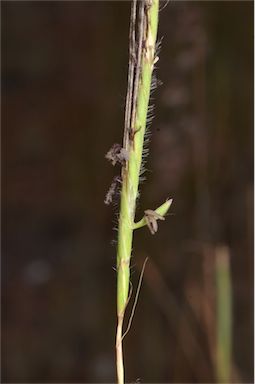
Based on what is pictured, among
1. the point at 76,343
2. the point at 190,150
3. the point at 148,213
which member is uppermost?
the point at 190,150

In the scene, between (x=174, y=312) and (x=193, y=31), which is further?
(x=174, y=312)

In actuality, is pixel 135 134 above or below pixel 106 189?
below

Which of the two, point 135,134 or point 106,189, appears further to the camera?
point 106,189

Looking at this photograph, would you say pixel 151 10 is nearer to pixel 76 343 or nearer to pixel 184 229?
pixel 184 229

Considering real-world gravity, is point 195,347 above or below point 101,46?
below

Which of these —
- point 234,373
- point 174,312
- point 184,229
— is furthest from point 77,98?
point 234,373

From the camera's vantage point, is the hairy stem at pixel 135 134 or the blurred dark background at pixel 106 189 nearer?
the hairy stem at pixel 135 134

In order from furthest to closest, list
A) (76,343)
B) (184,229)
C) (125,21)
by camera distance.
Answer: (76,343)
(125,21)
(184,229)

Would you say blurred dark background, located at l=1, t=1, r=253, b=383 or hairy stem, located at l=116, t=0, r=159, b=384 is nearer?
hairy stem, located at l=116, t=0, r=159, b=384
